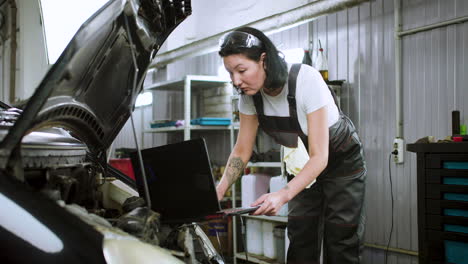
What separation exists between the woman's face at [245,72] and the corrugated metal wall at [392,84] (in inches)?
68.6

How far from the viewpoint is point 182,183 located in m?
1.34

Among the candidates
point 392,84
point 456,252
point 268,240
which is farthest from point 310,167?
point 268,240

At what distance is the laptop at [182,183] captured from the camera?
130 centimetres

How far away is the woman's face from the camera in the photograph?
1747mm

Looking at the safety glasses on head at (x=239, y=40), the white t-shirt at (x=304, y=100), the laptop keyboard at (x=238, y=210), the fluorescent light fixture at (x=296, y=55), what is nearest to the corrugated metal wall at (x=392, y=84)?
the fluorescent light fixture at (x=296, y=55)

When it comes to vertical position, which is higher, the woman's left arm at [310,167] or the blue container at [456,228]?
the woman's left arm at [310,167]

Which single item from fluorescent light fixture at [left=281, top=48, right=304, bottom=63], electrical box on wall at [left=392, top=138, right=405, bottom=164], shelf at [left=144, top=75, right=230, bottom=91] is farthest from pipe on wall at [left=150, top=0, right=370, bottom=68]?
electrical box on wall at [left=392, top=138, right=405, bottom=164]

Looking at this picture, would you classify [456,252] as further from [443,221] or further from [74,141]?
[74,141]

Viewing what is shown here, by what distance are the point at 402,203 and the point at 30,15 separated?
→ 4768 mm

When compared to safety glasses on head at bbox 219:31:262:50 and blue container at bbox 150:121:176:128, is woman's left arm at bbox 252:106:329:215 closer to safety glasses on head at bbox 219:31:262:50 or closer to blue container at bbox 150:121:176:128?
safety glasses on head at bbox 219:31:262:50

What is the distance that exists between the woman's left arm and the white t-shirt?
0.05 meters

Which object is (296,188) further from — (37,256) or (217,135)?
(217,135)

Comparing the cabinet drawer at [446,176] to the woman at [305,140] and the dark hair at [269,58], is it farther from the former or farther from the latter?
the dark hair at [269,58]

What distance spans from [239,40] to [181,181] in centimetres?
67
